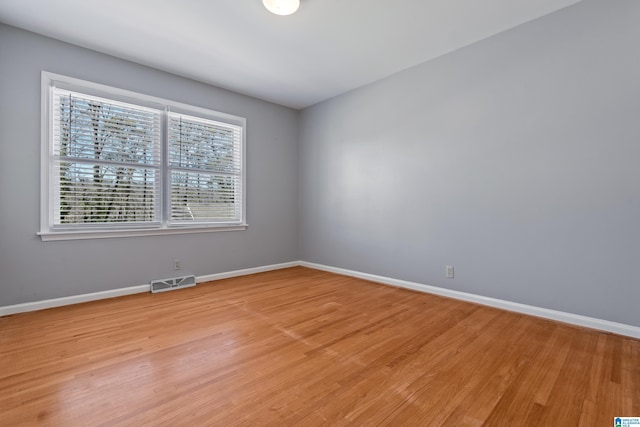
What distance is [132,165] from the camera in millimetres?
3266

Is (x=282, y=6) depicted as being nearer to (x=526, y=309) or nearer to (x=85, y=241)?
(x=85, y=241)

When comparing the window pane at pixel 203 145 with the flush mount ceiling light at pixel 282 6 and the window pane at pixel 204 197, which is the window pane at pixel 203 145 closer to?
the window pane at pixel 204 197

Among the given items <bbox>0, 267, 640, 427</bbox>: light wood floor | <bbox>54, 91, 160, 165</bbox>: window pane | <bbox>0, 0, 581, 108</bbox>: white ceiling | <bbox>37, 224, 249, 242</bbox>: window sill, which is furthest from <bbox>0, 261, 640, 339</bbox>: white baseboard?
<bbox>0, 0, 581, 108</bbox>: white ceiling

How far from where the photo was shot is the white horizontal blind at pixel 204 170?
3637mm

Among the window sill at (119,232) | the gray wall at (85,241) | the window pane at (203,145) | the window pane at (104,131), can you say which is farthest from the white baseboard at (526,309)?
the window pane at (104,131)

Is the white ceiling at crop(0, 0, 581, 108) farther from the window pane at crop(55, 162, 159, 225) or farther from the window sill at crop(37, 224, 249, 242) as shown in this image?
the window sill at crop(37, 224, 249, 242)

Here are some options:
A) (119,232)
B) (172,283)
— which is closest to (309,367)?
(172,283)

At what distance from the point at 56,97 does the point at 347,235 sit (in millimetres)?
3730

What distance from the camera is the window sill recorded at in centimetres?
281

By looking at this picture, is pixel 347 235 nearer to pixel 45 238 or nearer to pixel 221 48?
pixel 221 48

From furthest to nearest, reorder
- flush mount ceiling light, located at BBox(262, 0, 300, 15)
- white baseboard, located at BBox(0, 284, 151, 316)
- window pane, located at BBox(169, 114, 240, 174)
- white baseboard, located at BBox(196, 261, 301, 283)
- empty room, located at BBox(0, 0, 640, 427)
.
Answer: white baseboard, located at BBox(196, 261, 301, 283) < window pane, located at BBox(169, 114, 240, 174) < white baseboard, located at BBox(0, 284, 151, 316) < flush mount ceiling light, located at BBox(262, 0, 300, 15) < empty room, located at BBox(0, 0, 640, 427)

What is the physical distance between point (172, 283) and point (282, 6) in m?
3.23

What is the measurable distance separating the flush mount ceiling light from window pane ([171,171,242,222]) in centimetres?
227

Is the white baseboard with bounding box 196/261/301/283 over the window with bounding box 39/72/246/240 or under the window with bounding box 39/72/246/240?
under
